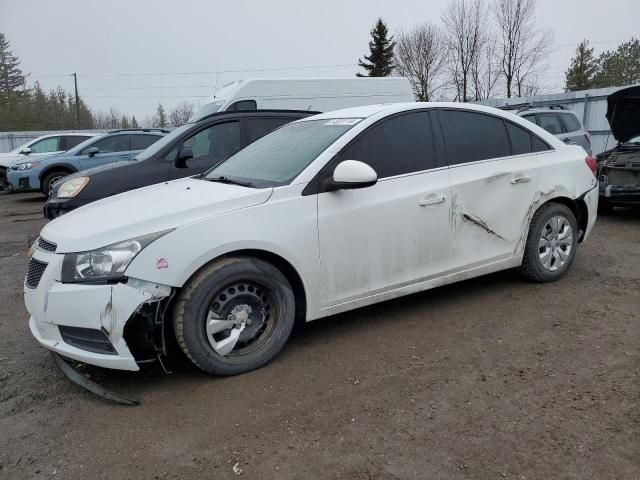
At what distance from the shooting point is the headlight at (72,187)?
20.8 ft

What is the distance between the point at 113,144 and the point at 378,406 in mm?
11518

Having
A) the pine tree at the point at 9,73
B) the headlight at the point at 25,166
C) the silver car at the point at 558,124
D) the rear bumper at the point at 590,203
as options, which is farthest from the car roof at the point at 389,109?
the pine tree at the point at 9,73

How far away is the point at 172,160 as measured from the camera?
6.52 m

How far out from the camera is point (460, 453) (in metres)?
2.39

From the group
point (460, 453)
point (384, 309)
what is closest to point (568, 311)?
point (384, 309)

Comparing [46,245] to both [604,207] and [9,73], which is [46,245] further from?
[9,73]

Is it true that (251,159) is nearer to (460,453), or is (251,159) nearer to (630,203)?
(460,453)

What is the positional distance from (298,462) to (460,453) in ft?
2.52

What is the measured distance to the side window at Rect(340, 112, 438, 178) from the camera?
369cm

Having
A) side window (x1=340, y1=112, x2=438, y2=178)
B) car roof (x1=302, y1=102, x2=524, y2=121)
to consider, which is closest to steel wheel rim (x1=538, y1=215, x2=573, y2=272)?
car roof (x1=302, y1=102, x2=524, y2=121)

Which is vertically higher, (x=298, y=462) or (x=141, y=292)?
(x=141, y=292)

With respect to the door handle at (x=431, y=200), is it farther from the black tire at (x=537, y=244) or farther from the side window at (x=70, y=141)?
the side window at (x=70, y=141)

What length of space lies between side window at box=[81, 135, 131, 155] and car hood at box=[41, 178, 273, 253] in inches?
376

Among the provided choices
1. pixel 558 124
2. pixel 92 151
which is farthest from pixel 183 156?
pixel 558 124
